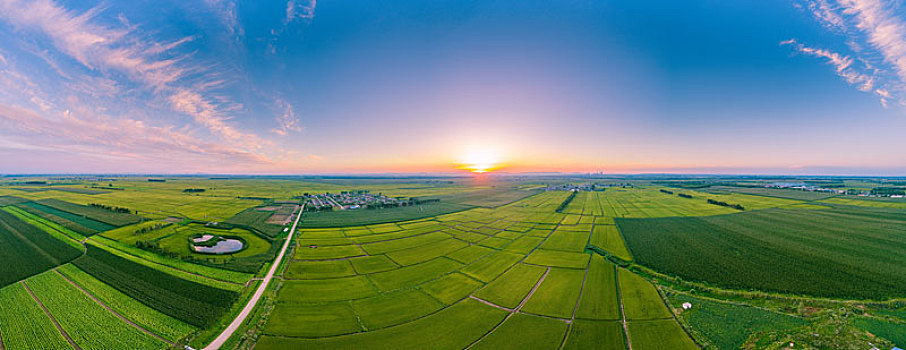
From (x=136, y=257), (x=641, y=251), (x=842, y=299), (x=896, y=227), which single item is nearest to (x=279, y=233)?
(x=136, y=257)

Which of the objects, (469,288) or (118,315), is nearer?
(118,315)

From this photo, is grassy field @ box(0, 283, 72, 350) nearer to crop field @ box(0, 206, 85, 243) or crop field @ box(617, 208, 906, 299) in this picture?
crop field @ box(0, 206, 85, 243)

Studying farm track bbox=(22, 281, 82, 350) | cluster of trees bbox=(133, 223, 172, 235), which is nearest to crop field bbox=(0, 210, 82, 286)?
farm track bbox=(22, 281, 82, 350)

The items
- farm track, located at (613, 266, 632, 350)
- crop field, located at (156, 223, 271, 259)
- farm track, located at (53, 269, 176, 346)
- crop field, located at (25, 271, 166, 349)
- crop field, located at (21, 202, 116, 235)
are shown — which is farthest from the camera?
crop field, located at (21, 202, 116, 235)

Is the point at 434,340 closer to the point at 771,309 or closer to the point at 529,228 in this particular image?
Result: the point at 771,309

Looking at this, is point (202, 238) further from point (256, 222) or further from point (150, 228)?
point (256, 222)

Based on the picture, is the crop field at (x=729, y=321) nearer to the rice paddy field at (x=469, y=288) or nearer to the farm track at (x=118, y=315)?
the rice paddy field at (x=469, y=288)

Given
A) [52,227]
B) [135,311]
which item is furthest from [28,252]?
[135,311]
